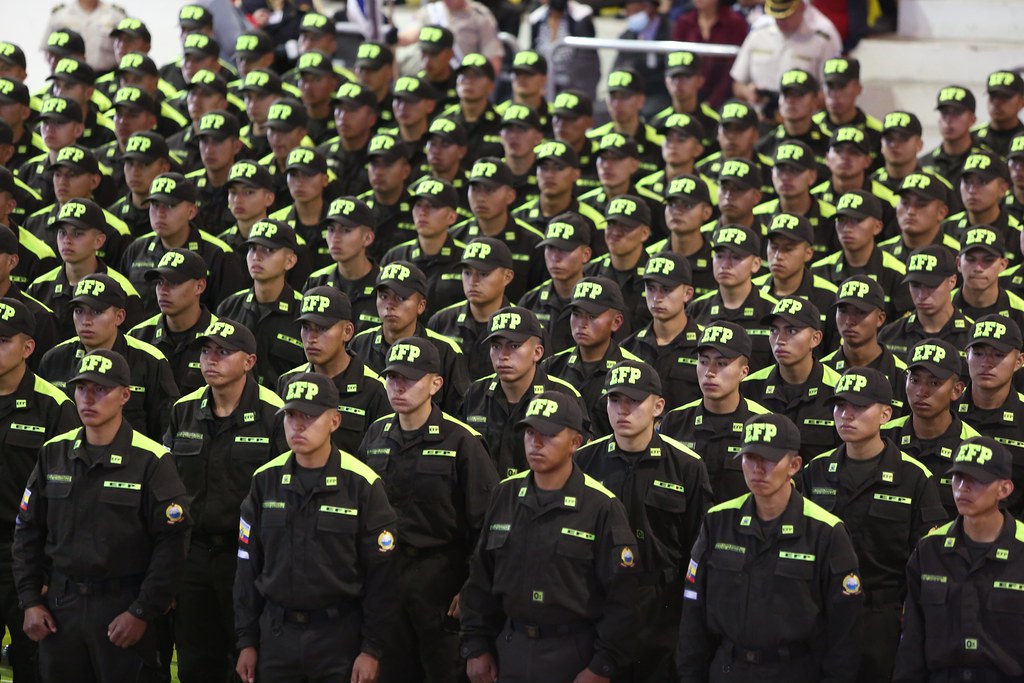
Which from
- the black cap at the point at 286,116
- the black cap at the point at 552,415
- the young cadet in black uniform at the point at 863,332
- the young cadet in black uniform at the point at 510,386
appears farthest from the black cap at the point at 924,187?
the black cap at the point at 286,116

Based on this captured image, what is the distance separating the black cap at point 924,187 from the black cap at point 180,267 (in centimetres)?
436

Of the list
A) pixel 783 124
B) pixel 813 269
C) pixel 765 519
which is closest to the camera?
pixel 765 519

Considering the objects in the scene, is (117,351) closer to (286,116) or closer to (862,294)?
(286,116)

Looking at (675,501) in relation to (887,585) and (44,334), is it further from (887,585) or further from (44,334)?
A: (44,334)

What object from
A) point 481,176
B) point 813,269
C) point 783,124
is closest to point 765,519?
point 813,269

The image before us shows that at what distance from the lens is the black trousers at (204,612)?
336 inches

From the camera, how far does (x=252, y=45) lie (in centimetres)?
1419

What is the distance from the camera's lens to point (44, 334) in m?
10.0

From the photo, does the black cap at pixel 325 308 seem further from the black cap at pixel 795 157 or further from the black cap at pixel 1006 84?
the black cap at pixel 1006 84

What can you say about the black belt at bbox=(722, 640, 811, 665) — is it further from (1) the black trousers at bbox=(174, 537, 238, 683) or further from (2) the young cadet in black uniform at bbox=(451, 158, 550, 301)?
(2) the young cadet in black uniform at bbox=(451, 158, 550, 301)

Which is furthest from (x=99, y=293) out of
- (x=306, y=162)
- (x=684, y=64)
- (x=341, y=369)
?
(x=684, y=64)

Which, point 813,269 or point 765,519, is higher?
point 765,519

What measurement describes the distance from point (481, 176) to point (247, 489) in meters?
3.40

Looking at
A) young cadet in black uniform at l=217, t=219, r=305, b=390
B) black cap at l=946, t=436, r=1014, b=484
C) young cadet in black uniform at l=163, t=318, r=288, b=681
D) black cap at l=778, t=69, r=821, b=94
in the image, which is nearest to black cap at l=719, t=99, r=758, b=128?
black cap at l=778, t=69, r=821, b=94
